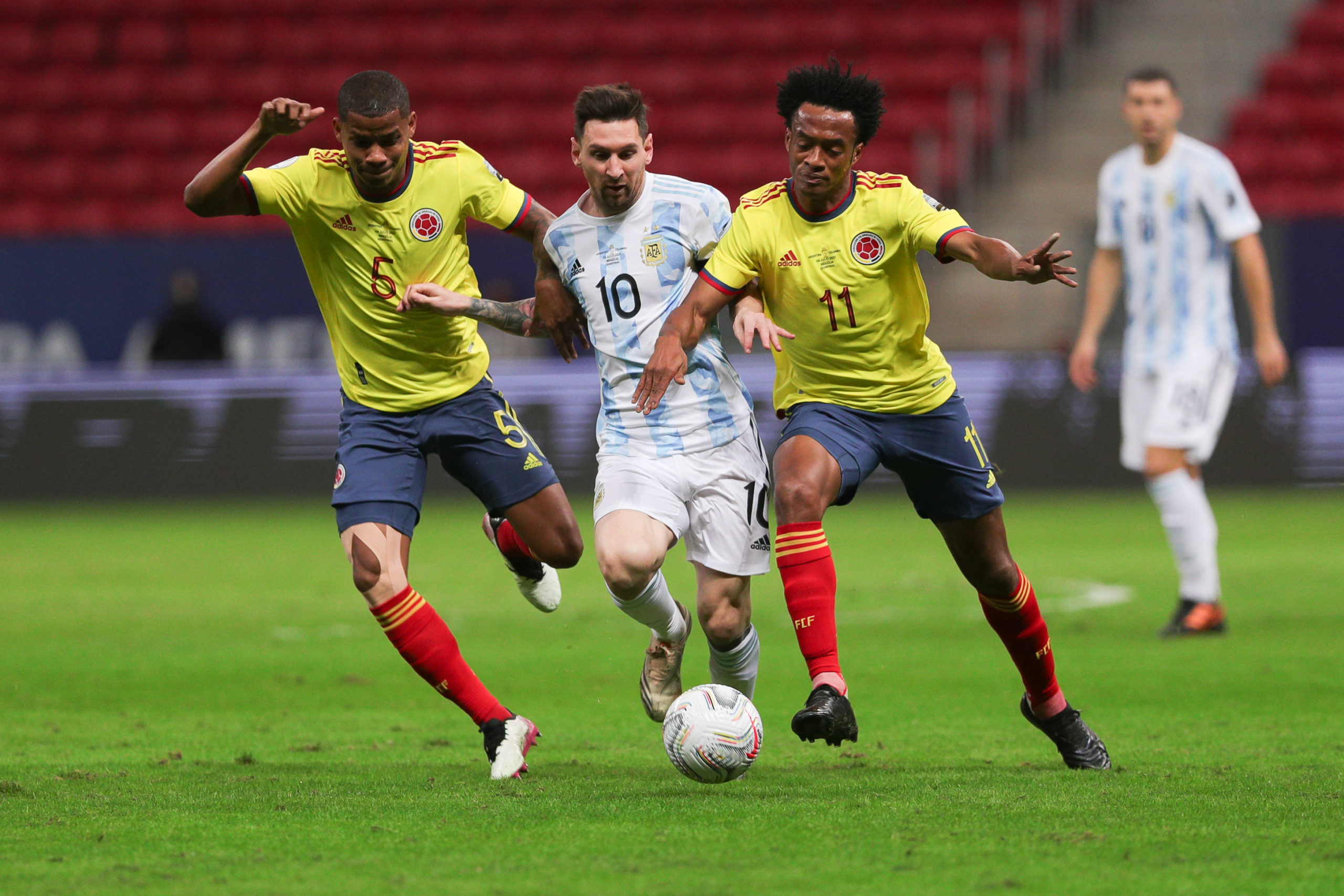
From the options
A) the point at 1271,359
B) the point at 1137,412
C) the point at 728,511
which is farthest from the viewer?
the point at 1137,412

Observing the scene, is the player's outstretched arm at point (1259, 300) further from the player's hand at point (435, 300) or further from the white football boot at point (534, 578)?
the player's hand at point (435, 300)

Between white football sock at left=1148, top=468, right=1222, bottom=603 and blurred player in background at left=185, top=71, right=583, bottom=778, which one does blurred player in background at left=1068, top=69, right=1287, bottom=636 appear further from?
blurred player in background at left=185, top=71, right=583, bottom=778

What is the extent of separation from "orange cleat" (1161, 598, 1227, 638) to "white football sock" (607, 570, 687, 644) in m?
3.21

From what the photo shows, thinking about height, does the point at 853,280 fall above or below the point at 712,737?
above

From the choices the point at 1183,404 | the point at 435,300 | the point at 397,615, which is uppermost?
the point at 435,300

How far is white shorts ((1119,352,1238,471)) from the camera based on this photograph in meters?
8.34

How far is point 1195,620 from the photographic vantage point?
799 centimetres

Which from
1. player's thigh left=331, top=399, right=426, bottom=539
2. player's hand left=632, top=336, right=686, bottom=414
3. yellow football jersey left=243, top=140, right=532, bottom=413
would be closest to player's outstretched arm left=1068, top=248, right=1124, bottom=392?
yellow football jersey left=243, top=140, right=532, bottom=413

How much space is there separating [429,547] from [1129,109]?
19.0ft

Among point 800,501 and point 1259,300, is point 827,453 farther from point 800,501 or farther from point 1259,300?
point 1259,300

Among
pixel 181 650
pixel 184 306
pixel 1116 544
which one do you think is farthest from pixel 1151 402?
pixel 184 306

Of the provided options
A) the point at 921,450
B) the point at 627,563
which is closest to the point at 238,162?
the point at 627,563

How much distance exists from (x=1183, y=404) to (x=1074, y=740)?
3.67 metres

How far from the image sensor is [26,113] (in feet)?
63.4
